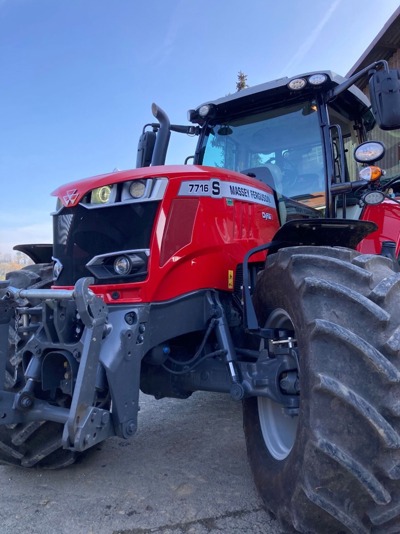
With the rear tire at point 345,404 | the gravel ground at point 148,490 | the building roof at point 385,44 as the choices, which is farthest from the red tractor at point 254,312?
the building roof at point 385,44

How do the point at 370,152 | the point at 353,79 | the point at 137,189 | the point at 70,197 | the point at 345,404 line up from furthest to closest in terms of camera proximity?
the point at 353,79, the point at 370,152, the point at 70,197, the point at 137,189, the point at 345,404

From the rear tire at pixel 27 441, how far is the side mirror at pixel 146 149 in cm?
171

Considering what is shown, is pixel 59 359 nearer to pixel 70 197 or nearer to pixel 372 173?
pixel 70 197

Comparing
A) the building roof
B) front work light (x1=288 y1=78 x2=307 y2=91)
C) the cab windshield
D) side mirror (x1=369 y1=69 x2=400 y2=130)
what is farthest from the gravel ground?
the building roof

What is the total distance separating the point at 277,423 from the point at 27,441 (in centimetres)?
158

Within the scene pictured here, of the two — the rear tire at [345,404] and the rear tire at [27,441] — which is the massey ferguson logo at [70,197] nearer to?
the rear tire at [27,441]

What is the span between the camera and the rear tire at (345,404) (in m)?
1.83

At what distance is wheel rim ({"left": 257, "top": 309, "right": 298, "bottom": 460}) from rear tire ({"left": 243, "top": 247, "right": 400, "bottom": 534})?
320 mm

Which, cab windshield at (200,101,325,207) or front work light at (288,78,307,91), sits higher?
front work light at (288,78,307,91)

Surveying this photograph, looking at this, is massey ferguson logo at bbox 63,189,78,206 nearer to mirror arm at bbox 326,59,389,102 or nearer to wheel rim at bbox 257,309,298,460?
wheel rim at bbox 257,309,298,460

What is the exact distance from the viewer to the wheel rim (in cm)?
260

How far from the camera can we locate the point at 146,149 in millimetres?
3891

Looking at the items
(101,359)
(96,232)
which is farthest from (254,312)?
(96,232)

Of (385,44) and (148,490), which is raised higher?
(385,44)
